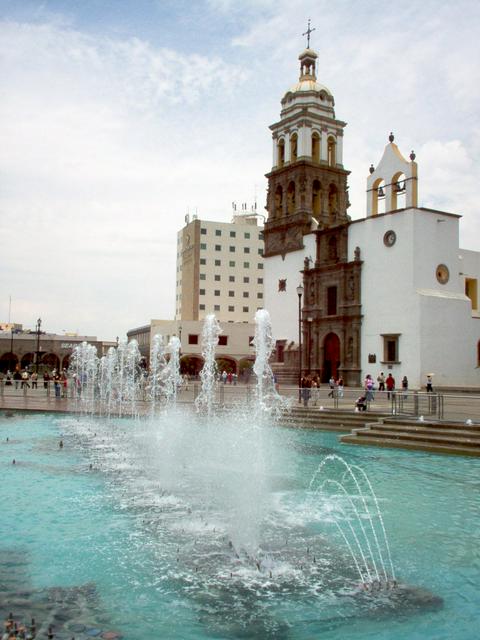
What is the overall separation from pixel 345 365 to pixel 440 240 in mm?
9723

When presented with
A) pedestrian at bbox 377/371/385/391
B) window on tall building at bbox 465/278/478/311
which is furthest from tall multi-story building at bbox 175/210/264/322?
pedestrian at bbox 377/371/385/391

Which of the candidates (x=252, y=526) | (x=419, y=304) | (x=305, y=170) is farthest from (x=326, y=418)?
(x=305, y=170)

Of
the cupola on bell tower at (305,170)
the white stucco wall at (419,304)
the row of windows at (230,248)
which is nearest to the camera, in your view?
the white stucco wall at (419,304)

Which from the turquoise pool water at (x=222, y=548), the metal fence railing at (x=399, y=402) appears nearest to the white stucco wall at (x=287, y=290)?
the metal fence railing at (x=399, y=402)

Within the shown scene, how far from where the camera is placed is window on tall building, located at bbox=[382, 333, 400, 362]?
3712 cm

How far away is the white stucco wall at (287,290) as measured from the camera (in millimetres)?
45188

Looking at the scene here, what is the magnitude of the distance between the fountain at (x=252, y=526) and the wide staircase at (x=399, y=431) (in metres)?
2.58

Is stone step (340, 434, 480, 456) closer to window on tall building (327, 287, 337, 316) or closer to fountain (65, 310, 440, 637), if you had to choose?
fountain (65, 310, 440, 637)

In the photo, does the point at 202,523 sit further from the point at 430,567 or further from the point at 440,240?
the point at 440,240

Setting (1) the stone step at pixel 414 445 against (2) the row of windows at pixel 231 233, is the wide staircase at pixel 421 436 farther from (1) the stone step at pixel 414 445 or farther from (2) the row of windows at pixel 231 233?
(2) the row of windows at pixel 231 233

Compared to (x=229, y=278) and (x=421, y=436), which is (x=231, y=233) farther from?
(x=421, y=436)

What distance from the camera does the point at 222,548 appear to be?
6848 millimetres

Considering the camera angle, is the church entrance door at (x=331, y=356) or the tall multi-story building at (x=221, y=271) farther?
the tall multi-story building at (x=221, y=271)

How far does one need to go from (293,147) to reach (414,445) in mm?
37878
